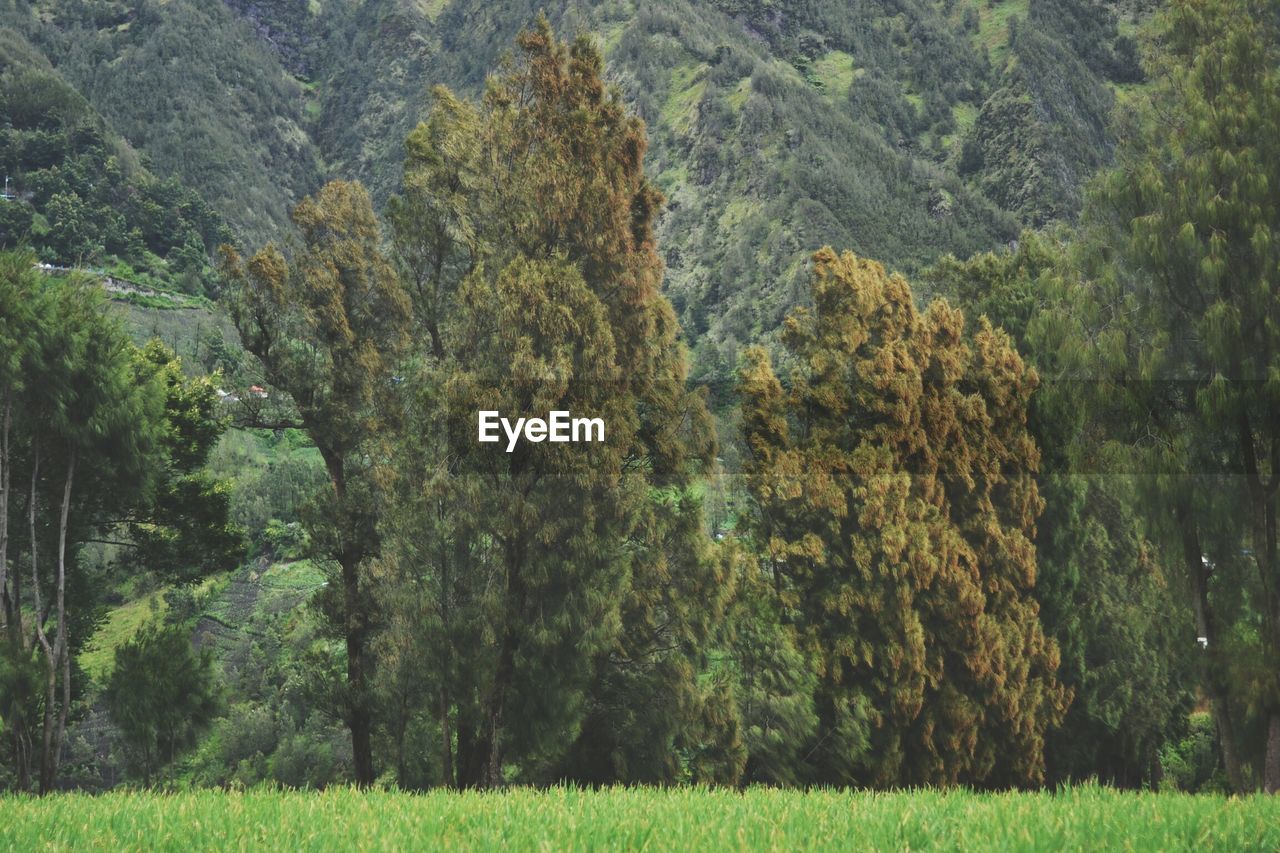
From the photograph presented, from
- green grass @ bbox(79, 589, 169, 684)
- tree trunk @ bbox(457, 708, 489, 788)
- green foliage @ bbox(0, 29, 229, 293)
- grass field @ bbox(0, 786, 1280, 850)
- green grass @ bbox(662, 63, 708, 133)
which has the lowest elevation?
green grass @ bbox(79, 589, 169, 684)

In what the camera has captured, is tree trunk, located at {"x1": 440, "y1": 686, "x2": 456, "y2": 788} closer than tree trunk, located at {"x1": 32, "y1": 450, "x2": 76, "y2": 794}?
Yes

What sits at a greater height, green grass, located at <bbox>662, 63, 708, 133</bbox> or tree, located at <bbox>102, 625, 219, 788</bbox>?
green grass, located at <bbox>662, 63, 708, 133</bbox>

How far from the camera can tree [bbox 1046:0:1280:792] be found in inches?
534

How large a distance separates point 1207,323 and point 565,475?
329 inches

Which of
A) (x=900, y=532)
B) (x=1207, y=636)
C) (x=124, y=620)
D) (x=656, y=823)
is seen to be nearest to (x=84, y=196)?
(x=124, y=620)

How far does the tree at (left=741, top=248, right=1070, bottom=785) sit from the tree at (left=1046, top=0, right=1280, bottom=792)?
155 inches

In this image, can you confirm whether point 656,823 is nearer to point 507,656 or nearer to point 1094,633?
point 507,656

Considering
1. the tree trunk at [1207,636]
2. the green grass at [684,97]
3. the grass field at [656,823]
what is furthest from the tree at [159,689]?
the green grass at [684,97]

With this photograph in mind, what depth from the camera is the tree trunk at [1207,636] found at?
14.4 m

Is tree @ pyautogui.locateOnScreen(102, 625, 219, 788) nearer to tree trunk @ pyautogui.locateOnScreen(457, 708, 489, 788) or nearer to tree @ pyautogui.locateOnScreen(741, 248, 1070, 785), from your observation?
tree trunk @ pyautogui.locateOnScreen(457, 708, 489, 788)

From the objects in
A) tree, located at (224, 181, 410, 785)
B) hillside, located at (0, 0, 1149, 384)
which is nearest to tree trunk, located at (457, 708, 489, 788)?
tree, located at (224, 181, 410, 785)

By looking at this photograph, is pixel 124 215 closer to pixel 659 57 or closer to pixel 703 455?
pixel 659 57

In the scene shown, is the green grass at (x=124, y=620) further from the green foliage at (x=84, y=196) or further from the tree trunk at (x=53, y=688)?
the green foliage at (x=84, y=196)

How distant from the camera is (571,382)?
14641mm
